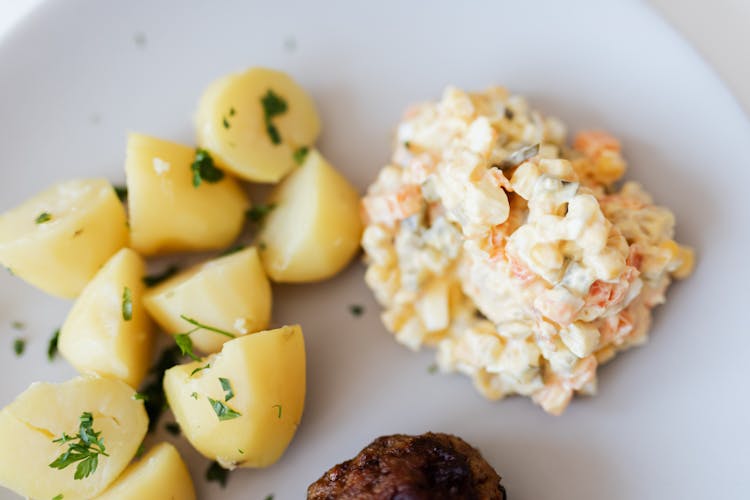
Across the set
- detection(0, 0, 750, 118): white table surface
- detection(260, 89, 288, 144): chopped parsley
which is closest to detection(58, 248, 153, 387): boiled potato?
detection(260, 89, 288, 144): chopped parsley

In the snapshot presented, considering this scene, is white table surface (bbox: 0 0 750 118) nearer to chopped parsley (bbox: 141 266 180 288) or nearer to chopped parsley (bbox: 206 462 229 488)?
chopped parsley (bbox: 141 266 180 288)

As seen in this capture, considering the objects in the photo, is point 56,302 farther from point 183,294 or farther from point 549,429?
point 549,429

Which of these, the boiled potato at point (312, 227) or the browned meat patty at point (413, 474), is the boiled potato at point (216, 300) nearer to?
the boiled potato at point (312, 227)

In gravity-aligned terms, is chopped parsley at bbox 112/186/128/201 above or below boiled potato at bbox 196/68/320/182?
below

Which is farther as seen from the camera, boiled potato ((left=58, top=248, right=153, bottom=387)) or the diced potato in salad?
boiled potato ((left=58, top=248, right=153, bottom=387))

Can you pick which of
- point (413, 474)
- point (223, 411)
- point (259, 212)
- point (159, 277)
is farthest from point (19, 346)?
point (413, 474)

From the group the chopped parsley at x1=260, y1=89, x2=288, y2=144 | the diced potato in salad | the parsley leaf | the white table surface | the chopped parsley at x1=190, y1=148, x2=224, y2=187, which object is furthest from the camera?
the white table surface
